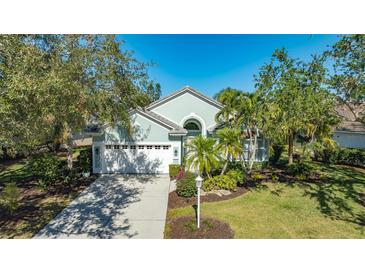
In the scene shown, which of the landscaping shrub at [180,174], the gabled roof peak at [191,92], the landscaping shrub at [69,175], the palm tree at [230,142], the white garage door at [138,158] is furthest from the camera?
the gabled roof peak at [191,92]

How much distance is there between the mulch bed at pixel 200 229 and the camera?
6.38 m

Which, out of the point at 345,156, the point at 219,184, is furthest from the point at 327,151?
the point at 219,184

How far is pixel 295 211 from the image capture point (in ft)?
27.3

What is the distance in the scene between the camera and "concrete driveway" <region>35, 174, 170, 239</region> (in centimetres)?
673

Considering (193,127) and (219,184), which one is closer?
(219,184)

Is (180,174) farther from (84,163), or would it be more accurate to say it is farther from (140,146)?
(84,163)

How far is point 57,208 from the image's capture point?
28.1ft

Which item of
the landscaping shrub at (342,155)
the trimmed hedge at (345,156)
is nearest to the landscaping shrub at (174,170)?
the landscaping shrub at (342,155)

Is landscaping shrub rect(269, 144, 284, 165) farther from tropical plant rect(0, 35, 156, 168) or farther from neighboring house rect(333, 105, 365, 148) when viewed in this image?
tropical plant rect(0, 35, 156, 168)

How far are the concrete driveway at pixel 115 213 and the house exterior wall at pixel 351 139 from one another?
2017 cm

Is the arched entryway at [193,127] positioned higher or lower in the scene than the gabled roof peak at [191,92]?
lower

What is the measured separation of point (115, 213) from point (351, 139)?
2499cm

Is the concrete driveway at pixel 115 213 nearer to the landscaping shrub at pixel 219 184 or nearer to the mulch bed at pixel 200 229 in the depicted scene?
the mulch bed at pixel 200 229
